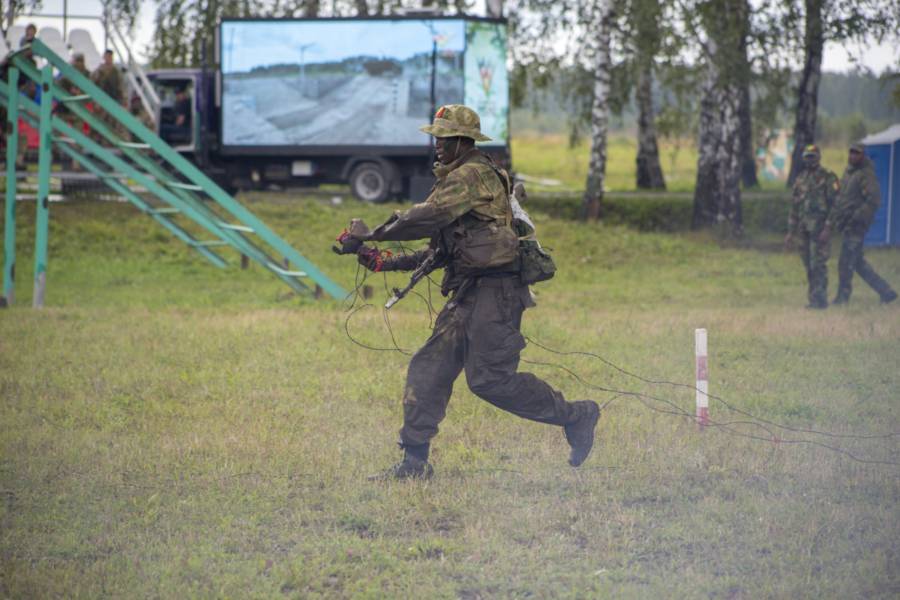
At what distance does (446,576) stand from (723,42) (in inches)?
699

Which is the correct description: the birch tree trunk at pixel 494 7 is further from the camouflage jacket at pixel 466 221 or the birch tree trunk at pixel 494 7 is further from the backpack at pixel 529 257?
the camouflage jacket at pixel 466 221

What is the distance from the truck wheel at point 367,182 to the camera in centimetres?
2323

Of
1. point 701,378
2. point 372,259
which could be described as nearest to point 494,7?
point 701,378

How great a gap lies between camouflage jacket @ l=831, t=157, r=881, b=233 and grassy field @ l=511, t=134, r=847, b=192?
15.0 metres

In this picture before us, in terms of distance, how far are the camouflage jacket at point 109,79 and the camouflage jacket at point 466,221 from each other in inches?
632

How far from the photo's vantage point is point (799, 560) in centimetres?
522

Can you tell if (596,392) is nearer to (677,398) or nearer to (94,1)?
(677,398)

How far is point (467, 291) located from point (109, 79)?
1642 cm

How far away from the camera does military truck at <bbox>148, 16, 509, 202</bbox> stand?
2245cm

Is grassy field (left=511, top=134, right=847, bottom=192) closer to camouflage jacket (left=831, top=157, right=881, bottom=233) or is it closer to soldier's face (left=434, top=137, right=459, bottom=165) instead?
camouflage jacket (left=831, top=157, right=881, bottom=233)

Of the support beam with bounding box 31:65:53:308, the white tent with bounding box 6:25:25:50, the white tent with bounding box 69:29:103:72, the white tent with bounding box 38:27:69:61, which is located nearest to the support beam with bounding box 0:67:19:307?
the support beam with bounding box 31:65:53:308

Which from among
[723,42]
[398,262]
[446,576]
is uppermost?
[723,42]

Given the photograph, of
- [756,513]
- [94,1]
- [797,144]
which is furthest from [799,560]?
Answer: [797,144]

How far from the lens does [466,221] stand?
636 cm
